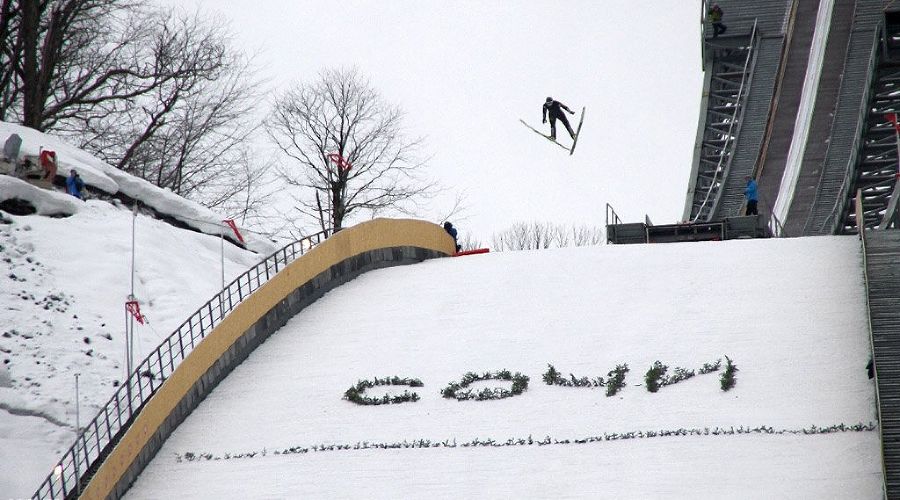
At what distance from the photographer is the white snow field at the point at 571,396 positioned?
16.0m

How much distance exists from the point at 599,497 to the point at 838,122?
113ft

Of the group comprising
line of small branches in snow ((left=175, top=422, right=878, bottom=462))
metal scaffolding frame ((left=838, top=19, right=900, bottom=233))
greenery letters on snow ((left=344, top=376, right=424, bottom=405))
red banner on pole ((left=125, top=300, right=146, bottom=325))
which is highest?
metal scaffolding frame ((left=838, top=19, right=900, bottom=233))

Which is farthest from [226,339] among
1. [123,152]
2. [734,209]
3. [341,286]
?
[734,209]

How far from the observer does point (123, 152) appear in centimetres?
4344

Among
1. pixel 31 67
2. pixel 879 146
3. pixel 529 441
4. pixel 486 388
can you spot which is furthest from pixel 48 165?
pixel 879 146

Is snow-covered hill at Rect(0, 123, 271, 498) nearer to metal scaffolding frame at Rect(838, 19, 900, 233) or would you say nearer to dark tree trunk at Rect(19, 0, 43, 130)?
dark tree trunk at Rect(19, 0, 43, 130)

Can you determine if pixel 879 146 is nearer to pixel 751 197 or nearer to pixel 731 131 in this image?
pixel 731 131

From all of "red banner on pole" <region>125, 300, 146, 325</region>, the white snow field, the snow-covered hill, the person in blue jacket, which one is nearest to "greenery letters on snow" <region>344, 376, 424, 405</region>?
the white snow field

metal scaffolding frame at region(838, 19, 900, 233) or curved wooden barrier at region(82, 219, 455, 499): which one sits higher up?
metal scaffolding frame at region(838, 19, 900, 233)

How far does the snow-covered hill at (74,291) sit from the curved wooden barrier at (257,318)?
134 centimetres

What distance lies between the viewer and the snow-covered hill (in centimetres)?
1919

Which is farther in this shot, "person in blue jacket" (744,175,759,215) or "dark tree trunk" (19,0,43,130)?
"dark tree trunk" (19,0,43,130)

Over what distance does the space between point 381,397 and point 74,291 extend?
716 centimetres

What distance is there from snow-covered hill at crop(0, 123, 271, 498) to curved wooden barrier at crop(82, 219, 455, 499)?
4.39ft
